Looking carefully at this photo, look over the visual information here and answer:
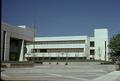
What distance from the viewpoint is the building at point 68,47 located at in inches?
4700

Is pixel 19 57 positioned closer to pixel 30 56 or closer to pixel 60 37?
pixel 30 56

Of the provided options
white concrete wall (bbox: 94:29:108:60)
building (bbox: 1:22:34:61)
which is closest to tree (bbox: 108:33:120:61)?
building (bbox: 1:22:34:61)

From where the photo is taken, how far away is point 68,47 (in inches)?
4825

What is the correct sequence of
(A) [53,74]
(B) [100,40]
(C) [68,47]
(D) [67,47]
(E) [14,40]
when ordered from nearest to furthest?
(A) [53,74] < (E) [14,40] < (C) [68,47] < (D) [67,47] < (B) [100,40]

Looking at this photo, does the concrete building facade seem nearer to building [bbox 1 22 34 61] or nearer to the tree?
building [bbox 1 22 34 61]

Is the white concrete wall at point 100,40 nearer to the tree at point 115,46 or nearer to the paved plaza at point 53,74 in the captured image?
the tree at point 115,46

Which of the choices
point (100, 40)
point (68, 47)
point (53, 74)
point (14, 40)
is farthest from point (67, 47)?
point (53, 74)

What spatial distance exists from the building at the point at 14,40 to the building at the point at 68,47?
76.8 feet

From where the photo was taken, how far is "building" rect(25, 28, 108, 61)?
119375mm

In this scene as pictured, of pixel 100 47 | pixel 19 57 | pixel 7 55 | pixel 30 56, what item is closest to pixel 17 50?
pixel 19 57

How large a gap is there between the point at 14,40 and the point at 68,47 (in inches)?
1351

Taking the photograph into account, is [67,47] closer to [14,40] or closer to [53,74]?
[14,40]

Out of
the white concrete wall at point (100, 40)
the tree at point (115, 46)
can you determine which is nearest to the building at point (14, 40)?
the tree at point (115, 46)

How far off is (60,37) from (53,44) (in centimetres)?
406
